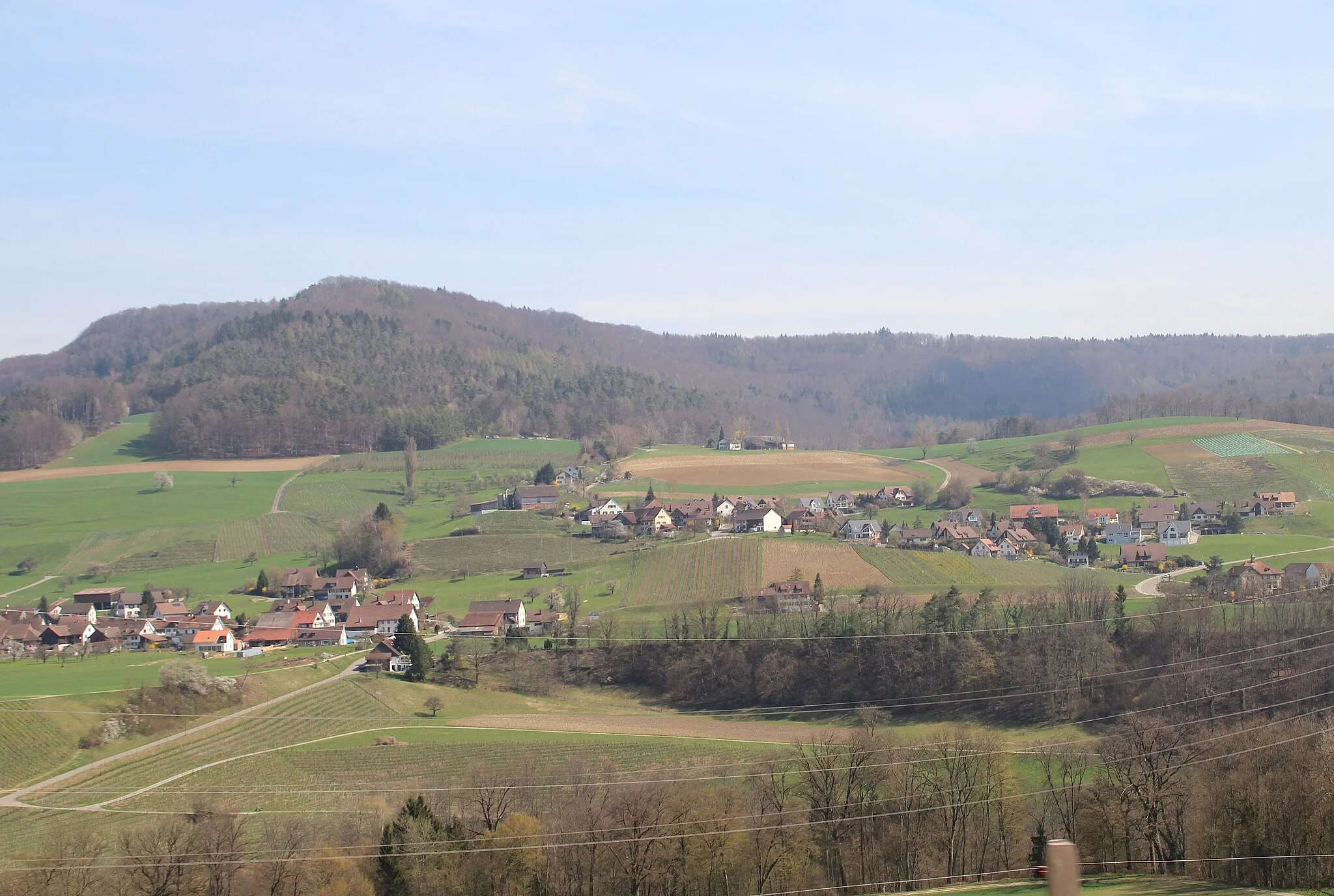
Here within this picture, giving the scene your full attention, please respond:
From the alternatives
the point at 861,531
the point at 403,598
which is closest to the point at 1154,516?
the point at 861,531

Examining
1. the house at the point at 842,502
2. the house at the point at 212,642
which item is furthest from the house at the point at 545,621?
the house at the point at 842,502

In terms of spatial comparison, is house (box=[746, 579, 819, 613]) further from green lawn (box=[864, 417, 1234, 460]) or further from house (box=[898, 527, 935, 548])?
green lawn (box=[864, 417, 1234, 460])

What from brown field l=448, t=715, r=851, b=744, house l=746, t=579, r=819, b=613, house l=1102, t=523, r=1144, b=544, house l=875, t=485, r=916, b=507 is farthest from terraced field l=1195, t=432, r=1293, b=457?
brown field l=448, t=715, r=851, b=744

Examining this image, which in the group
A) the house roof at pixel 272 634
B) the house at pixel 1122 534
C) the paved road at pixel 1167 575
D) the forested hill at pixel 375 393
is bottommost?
the house roof at pixel 272 634

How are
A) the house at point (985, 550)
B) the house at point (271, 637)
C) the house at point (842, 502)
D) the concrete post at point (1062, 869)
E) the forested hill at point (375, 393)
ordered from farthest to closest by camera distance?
1. the forested hill at point (375, 393)
2. the house at point (842, 502)
3. the house at point (985, 550)
4. the house at point (271, 637)
5. the concrete post at point (1062, 869)

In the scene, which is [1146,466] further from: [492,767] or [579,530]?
[492,767]

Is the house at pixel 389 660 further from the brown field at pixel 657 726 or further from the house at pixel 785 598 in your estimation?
the house at pixel 785 598

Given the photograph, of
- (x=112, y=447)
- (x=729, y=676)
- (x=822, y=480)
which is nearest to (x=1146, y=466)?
(x=822, y=480)
